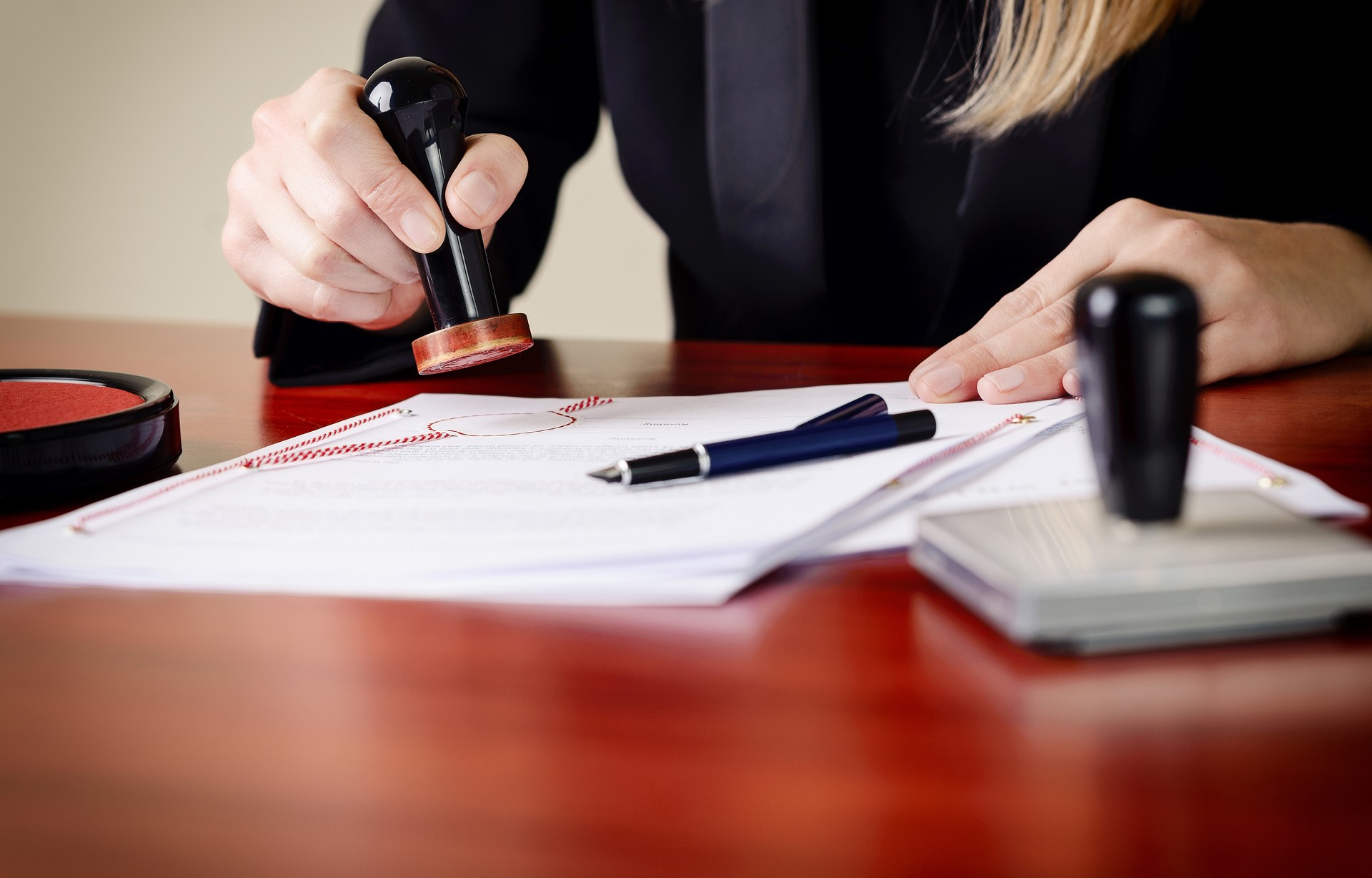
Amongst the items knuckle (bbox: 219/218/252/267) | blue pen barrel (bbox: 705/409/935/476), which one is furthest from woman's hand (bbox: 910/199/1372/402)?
knuckle (bbox: 219/218/252/267)

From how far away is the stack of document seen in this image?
319 millimetres

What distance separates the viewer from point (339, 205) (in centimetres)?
58

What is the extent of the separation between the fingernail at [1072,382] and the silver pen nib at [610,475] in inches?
10.2

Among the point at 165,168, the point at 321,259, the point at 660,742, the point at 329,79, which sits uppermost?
the point at 165,168

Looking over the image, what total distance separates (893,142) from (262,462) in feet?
2.40

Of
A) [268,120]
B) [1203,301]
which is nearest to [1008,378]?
[1203,301]

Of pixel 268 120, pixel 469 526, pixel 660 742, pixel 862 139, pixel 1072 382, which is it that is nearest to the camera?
pixel 660 742

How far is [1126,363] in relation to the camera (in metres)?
0.26

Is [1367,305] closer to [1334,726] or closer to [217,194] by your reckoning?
[1334,726]

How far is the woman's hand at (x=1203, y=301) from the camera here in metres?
0.58

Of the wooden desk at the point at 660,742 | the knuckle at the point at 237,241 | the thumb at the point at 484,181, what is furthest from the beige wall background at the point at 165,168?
the wooden desk at the point at 660,742

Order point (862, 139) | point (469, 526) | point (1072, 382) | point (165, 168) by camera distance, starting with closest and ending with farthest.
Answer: point (469, 526)
point (1072, 382)
point (862, 139)
point (165, 168)

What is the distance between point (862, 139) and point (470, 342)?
607 millimetres

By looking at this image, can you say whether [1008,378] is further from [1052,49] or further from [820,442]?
[1052,49]
